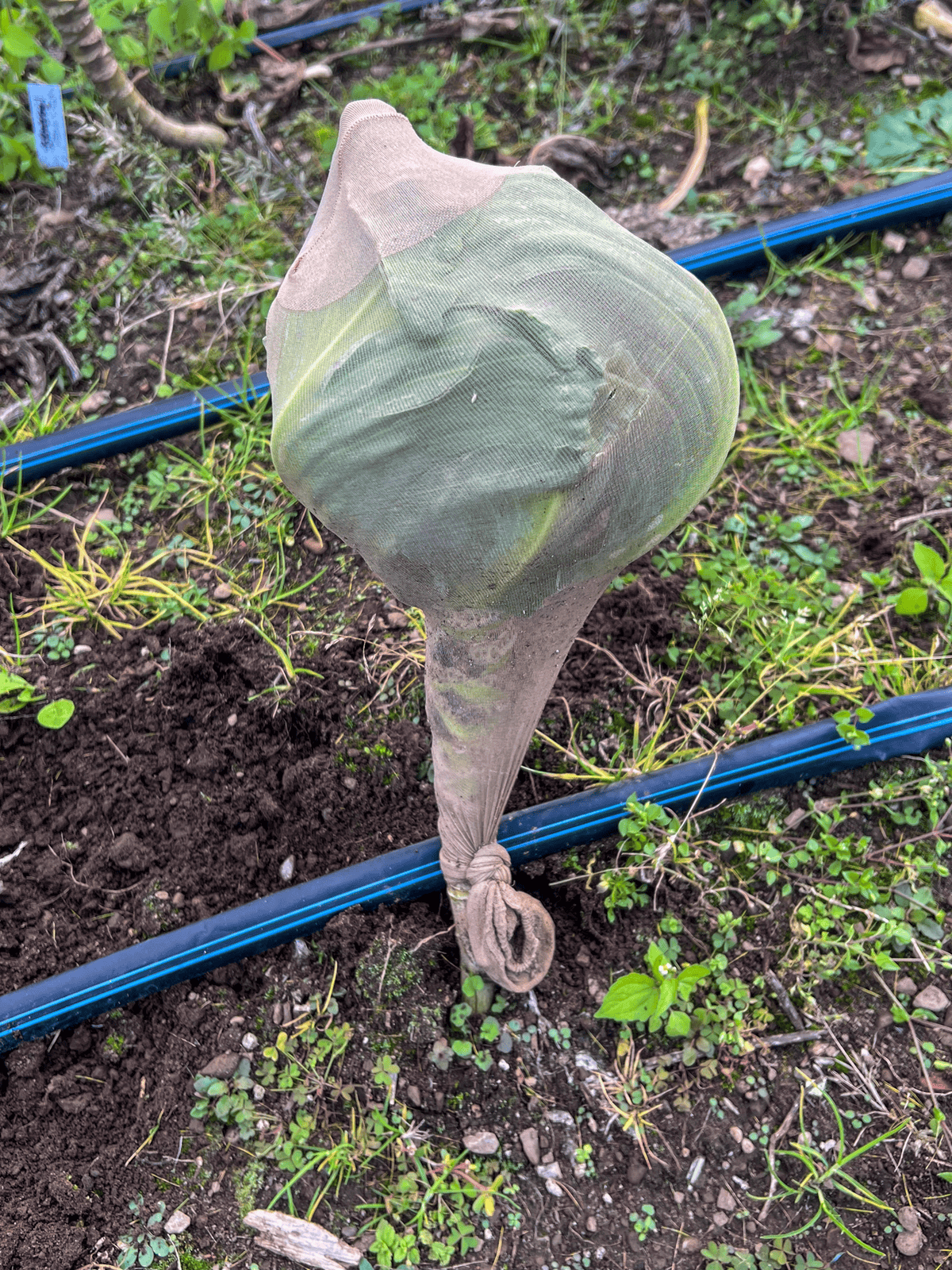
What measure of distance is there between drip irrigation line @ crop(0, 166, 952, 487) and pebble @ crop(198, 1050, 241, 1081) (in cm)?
157

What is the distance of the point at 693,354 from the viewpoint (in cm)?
105

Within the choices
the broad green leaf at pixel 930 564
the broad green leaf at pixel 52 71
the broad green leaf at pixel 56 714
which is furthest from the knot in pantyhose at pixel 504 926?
the broad green leaf at pixel 52 71

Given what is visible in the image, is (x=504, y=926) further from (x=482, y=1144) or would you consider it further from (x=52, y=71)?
(x=52, y=71)

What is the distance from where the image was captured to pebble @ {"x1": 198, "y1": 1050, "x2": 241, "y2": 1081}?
63.8 inches

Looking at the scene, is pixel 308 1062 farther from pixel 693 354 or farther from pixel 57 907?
Answer: pixel 693 354

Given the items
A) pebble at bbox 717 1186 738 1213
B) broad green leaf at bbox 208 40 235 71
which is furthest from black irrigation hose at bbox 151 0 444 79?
pebble at bbox 717 1186 738 1213

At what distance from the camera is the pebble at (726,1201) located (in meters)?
1.52

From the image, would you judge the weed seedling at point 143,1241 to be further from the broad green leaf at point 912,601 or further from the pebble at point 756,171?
the pebble at point 756,171

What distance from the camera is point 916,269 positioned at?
2.53m

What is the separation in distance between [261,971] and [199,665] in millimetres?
691

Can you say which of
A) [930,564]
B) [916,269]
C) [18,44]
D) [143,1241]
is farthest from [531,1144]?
[18,44]

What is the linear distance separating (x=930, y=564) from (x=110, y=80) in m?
2.77

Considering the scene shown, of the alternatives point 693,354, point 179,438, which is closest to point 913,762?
point 693,354

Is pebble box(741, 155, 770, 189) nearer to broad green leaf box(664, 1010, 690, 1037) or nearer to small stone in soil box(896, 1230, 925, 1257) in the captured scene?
broad green leaf box(664, 1010, 690, 1037)
